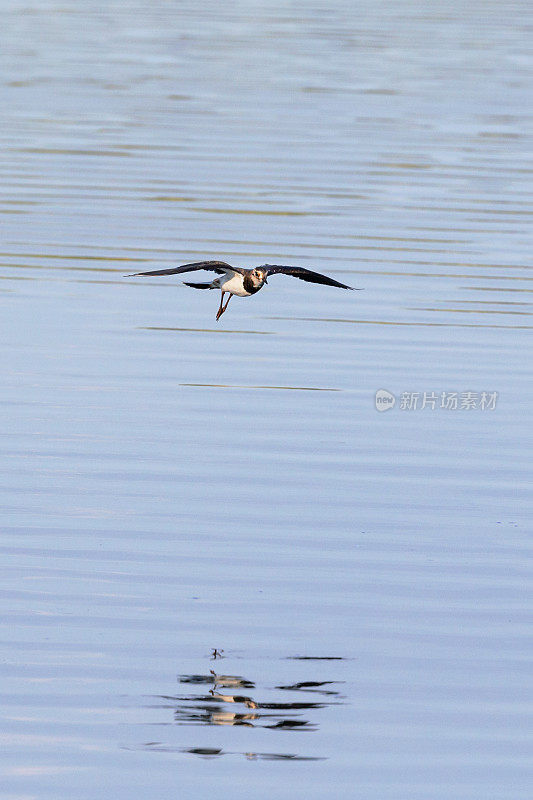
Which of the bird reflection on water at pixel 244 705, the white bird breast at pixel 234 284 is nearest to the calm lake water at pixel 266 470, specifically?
the bird reflection on water at pixel 244 705

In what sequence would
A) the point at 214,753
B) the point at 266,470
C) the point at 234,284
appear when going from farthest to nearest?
the point at 234,284, the point at 266,470, the point at 214,753

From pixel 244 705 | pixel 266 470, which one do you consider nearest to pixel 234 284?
pixel 266 470

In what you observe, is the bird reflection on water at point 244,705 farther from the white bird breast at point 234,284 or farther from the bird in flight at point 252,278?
the white bird breast at point 234,284

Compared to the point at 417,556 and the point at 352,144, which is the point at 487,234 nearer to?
the point at 352,144

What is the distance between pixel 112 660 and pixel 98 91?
24.6m

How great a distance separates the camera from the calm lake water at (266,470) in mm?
7676

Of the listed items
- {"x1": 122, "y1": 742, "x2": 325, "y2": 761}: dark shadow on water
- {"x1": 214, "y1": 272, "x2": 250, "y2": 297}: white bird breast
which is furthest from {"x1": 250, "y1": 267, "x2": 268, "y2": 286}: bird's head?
{"x1": 122, "y1": 742, "x2": 325, "y2": 761}: dark shadow on water

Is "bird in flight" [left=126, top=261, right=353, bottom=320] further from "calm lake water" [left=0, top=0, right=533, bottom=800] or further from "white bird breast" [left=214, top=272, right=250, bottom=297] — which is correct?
"calm lake water" [left=0, top=0, right=533, bottom=800]

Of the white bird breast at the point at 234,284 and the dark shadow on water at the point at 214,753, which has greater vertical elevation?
the white bird breast at the point at 234,284

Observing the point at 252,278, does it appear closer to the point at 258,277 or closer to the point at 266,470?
the point at 258,277

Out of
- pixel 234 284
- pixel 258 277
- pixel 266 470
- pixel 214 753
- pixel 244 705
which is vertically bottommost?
pixel 214 753

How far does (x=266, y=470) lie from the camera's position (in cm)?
1152

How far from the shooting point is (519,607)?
916 cm

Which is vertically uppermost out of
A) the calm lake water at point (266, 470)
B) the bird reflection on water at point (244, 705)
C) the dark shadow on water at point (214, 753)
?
the calm lake water at point (266, 470)
